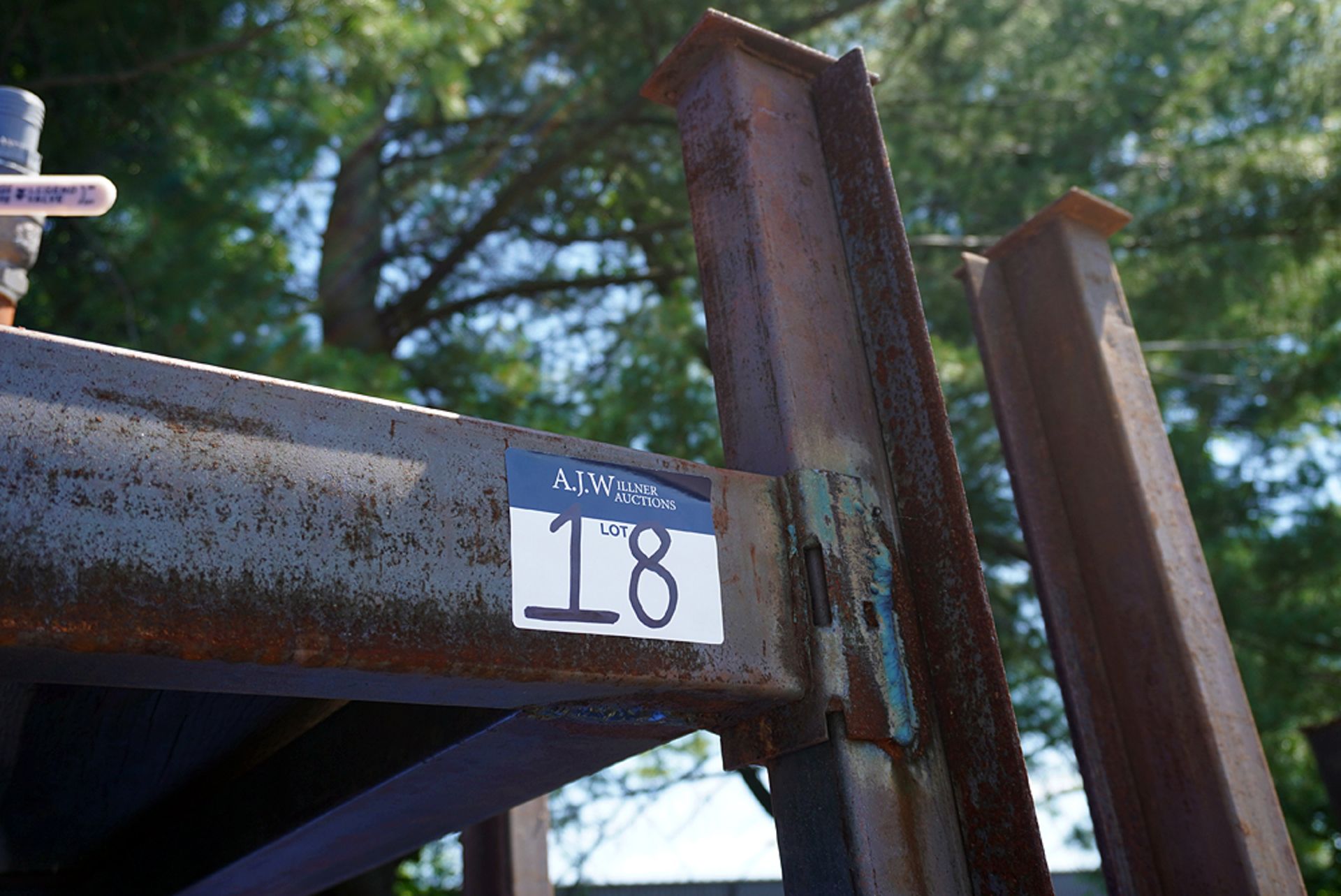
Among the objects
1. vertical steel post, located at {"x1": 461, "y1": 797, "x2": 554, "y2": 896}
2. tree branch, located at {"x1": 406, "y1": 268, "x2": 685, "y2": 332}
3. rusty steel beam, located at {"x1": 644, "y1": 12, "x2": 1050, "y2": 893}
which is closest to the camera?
rusty steel beam, located at {"x1": 644, "y1": 12, "x2": 1050, "y2": 893}

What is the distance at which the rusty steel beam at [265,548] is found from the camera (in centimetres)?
106

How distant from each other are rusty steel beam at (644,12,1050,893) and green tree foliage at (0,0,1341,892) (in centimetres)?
419

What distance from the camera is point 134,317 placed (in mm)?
5449

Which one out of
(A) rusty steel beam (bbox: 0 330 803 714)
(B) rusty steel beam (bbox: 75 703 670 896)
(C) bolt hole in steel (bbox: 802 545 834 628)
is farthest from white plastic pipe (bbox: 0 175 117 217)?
(C) bolt hole in steel (bbox: 802 545 834 628)

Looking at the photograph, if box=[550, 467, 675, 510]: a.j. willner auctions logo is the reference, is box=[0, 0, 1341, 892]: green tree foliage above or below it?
above

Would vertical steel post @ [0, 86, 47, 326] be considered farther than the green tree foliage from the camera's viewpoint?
No

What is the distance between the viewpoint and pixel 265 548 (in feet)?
3.79

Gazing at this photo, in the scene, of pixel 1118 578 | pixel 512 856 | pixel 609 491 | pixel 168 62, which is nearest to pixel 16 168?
pixel 609 491

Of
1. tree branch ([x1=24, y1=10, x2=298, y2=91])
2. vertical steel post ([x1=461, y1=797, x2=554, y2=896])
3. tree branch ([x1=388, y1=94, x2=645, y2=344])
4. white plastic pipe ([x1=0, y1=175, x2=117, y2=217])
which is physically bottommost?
vertical steel post ([x1=461, y1=797, x2=554, y2=896])

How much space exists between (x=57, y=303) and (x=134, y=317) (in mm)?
428

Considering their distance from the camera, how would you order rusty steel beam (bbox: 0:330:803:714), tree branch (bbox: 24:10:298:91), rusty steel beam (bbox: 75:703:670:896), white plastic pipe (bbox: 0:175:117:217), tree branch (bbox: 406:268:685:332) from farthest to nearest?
1. tree branch (bbox: 406:268:685:332)
2. tree branch (bbox: 24:10:298:91)
3. rusty steel beam (bbox: 75:703:670:896)
4. white plastic pipe (bbox: 0:175:117:217)
5. rusty steel beam (bbox: 0:330:803:714)

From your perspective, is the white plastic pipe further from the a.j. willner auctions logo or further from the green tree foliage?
the green tree foliage

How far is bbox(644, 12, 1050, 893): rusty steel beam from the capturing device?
143cm

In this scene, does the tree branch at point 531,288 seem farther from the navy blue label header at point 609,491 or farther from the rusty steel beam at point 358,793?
the navy blue label header at point 609,491
